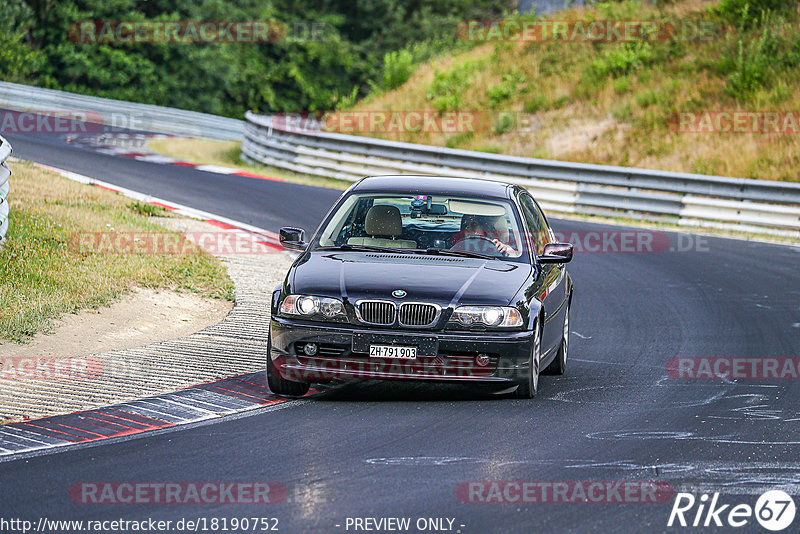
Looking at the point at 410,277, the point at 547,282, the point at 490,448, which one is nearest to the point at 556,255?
the point at 547,282

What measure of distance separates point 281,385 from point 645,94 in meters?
22.8

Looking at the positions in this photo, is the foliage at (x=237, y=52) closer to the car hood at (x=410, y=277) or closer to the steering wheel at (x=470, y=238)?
the steering wheel at (x=470, y=238)

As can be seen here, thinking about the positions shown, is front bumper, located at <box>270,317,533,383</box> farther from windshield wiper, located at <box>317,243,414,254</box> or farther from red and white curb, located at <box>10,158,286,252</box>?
red and white curb, located at <box>10,158,286,252</box>

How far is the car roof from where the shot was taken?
9930 millimetres

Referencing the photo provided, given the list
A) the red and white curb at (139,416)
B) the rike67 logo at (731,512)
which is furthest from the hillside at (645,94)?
the rike67 logo at (731,512)

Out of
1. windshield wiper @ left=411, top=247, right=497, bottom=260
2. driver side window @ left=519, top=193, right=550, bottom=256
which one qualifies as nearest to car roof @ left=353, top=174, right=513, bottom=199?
driver side window @ left=519, top=193, right=550, bottom=256

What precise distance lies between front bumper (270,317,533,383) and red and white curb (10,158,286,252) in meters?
8.24

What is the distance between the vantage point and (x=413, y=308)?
847cm

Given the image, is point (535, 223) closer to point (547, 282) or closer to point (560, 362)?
point (547, 282)

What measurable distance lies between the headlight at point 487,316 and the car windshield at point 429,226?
1.00m

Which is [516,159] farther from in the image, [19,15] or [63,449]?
[19,15]

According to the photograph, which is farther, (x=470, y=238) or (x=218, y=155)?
(x=218, y=155)

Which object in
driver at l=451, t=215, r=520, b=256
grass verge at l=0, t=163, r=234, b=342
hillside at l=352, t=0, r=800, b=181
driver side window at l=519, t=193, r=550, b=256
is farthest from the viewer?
hillside at l=352, t=0, r=800, b=181

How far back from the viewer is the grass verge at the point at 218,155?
27.3m
